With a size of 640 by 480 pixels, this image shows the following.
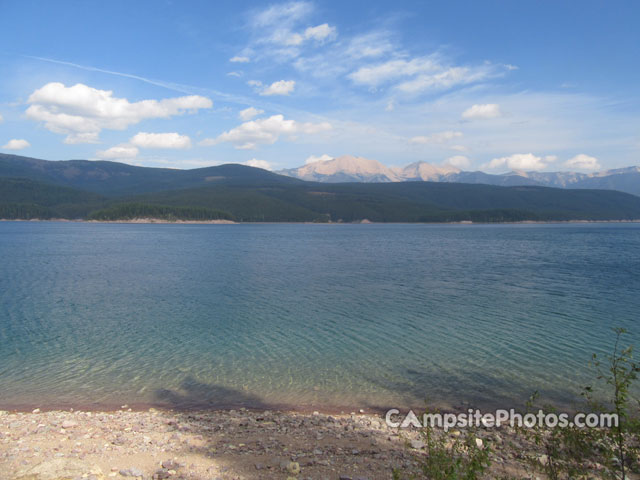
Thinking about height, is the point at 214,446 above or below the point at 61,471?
below

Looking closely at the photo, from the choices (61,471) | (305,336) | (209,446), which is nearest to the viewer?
(61,471)

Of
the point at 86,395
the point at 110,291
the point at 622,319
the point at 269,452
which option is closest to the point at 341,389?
the point at 269,452

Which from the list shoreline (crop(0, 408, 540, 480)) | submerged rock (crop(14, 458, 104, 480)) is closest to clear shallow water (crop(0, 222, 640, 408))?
shoreline (crop(0, 408, 540, 480))

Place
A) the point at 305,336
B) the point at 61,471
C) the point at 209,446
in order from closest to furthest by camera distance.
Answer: the point at 61,471, the point at 209,446, the point at 305,336

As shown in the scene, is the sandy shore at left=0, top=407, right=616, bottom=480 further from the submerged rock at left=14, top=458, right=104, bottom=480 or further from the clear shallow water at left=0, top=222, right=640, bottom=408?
the clear shallow water at left=0, top=222, right=640, bottom=408

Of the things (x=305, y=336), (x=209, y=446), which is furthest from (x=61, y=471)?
(x=305, y=336)

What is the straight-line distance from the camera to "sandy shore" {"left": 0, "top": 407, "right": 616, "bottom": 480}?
9391 millimetres

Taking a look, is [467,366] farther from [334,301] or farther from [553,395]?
[334,301]

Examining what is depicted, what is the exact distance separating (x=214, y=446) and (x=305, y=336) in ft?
42.3

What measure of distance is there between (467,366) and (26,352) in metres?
22.1

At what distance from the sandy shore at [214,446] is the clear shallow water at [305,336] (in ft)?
6.30

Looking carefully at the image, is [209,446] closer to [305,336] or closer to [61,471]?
[61,471]

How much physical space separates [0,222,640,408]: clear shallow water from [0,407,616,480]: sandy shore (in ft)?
6.30

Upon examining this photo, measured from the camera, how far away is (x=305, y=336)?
23.9m
